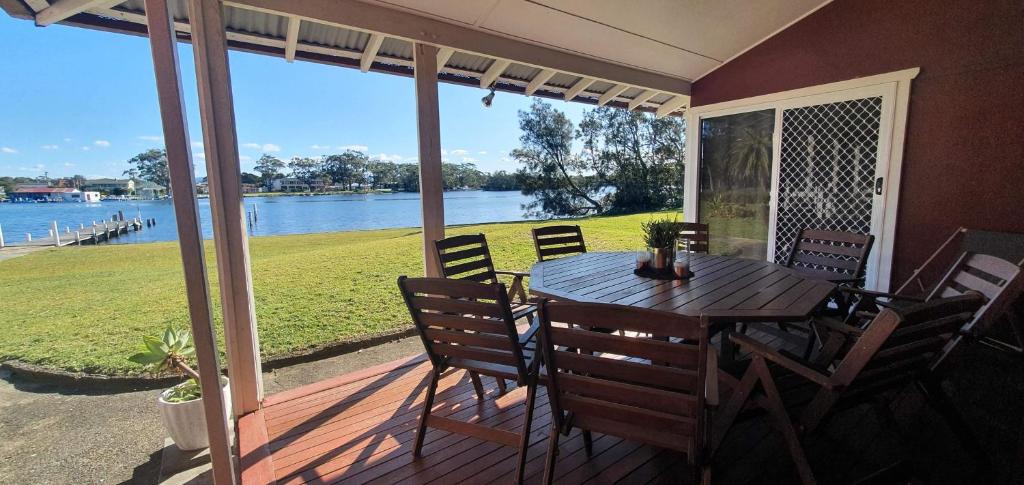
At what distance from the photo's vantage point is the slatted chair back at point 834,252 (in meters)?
2.92

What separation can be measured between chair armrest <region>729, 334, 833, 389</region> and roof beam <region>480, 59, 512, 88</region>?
294 cm

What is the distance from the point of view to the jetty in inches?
68.7

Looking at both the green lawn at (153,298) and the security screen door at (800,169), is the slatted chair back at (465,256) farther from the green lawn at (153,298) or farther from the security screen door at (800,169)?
the security screen door at (800,169)

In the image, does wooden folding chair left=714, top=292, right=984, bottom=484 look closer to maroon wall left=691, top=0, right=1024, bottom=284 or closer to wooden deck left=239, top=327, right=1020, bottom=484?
wooden deck left=239, top=327, right=1020, bottom=484

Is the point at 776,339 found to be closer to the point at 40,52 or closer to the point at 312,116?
the point at 40,52

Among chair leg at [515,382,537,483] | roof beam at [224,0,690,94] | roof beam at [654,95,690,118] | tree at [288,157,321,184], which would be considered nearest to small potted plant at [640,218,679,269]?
chair leg at [515,382,537,483]

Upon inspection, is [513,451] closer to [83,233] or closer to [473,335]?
[473,335]

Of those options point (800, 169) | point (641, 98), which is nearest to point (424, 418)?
point (800, 169)

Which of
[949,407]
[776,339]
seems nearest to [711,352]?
[949,407]

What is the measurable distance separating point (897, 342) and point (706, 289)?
0.83 m

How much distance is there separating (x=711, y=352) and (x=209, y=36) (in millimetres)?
2949

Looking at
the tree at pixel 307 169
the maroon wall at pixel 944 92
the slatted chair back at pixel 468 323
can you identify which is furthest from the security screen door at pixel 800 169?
the tree at pixel 307 169

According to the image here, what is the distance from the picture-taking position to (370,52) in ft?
10.6

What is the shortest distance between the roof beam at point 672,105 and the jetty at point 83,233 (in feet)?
17.8
